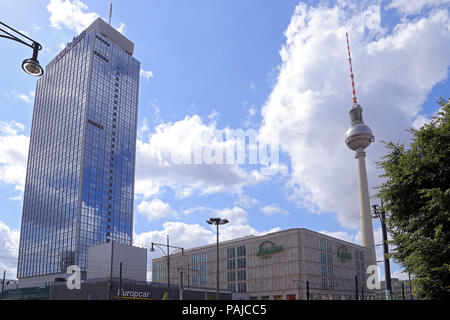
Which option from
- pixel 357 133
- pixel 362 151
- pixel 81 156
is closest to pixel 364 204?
pixel 362 151

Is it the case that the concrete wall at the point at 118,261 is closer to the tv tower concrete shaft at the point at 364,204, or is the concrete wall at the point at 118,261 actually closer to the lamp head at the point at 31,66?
the lamp head at the point at 31,66

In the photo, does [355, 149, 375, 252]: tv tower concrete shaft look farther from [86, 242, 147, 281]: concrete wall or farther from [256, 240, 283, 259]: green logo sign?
[86, 242, 147, 281]: concrete wall

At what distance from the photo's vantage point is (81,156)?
132875 mm

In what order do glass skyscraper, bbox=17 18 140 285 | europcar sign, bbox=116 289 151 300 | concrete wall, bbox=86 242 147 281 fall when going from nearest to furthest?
europcar sign, bbox=116 289 151 300
concrete wall, bbox=86 242 147 281
glass skyscraper, bbox=17 18 140 285

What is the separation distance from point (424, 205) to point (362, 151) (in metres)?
132

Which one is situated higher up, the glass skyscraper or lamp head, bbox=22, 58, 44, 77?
the glass skyscraper

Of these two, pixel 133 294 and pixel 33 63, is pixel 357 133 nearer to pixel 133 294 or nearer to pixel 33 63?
pixel 133 294

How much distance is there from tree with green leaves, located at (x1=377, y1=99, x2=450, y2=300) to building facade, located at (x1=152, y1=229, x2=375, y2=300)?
66992 millimetres

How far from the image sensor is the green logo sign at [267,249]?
91.5m

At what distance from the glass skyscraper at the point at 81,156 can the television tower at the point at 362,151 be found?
84375mm

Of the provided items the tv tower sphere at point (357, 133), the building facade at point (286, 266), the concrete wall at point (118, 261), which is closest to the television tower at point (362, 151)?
the tv tower sphere at point (357, 133)

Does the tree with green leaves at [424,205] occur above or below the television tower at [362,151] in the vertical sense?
below

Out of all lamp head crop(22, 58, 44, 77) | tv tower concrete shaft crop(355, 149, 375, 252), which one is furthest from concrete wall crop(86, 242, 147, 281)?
tv tower concrete shaft crop(355, 149, 375, 252)

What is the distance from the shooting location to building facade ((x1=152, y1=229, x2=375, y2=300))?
87375mm
